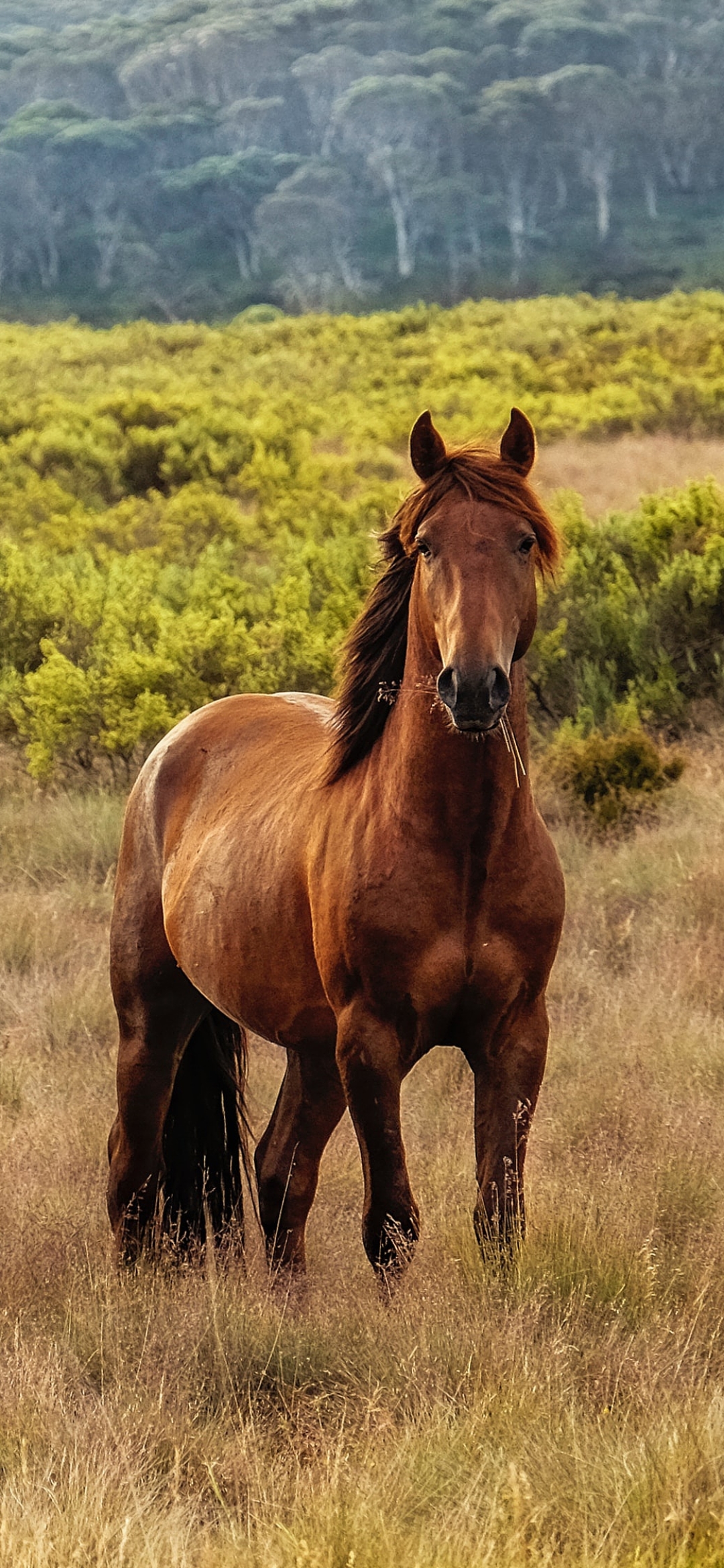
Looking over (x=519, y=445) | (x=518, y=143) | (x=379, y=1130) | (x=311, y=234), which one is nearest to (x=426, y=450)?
(x=519, y=445)

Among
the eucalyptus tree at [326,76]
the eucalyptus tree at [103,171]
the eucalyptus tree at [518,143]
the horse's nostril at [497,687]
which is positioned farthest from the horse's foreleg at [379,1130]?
the eucalyptus tree at [326,76]

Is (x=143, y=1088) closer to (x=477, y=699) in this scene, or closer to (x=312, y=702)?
(x=312, y=702)

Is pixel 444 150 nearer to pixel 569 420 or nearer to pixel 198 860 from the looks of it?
pixel 569 420

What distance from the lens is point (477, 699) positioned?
300 centimetres

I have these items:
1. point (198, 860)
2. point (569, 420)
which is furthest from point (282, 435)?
point (198, 860)

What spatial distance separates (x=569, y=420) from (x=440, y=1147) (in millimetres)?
19319

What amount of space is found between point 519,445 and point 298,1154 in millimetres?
1939

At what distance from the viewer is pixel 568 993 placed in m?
6.33

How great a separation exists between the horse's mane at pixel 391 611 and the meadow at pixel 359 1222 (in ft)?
3.94

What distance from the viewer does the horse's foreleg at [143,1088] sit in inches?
177

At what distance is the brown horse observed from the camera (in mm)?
3312

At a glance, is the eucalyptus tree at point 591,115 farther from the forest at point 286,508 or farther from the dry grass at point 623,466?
the dry grass at point 623,466

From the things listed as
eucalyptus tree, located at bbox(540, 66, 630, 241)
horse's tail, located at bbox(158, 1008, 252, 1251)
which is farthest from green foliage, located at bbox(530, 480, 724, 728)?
eucalyptus tree, located at bbox(540, 66, 630, 241)

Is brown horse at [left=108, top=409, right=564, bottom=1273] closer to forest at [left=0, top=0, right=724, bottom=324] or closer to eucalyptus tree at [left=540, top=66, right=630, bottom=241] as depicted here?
forest at [left=0, top=0, right=724, bottom=324]
